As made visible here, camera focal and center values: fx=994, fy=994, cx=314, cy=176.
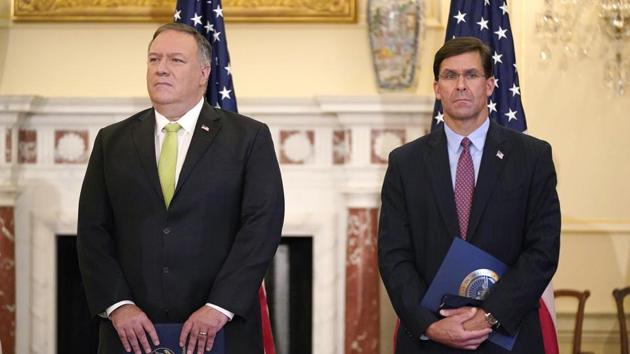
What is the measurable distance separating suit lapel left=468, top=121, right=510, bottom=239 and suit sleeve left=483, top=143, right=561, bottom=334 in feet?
0.40

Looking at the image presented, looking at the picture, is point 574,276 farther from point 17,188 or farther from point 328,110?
point 17,188

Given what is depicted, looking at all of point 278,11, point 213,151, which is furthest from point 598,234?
point 213,151

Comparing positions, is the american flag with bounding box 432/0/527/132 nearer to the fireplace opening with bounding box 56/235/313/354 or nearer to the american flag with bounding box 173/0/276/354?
the american flag with bounding box 173/0/276/354

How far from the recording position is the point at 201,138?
3.37 meters

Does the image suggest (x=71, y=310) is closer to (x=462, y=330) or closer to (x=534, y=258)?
(x=462, y=330)

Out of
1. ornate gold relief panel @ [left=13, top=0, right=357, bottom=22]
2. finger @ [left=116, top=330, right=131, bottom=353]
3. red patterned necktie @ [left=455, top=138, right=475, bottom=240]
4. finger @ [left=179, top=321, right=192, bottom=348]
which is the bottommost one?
finger @ [left=116, top=330, right=131, bottom=353]

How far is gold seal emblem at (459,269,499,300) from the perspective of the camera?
3.28 m

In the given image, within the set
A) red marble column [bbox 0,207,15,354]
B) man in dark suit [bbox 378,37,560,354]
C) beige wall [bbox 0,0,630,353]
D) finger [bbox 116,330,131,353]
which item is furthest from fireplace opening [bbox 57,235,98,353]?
man in dark suit [bbox 378,37,560,354]

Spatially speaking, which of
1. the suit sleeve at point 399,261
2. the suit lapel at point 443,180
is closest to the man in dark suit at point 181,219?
the suit sleeve at point 399,261

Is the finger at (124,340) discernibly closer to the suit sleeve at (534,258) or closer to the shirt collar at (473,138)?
the suit sleeve at (534,258)

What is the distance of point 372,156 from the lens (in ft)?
18.0

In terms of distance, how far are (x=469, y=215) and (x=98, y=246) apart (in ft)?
4.11

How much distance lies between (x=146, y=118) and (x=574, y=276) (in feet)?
9.98

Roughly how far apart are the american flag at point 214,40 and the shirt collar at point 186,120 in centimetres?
144
